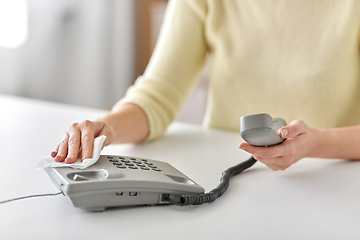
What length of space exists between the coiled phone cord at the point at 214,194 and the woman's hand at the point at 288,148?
52 millimetres

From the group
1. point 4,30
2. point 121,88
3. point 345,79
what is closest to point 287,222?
point 345,79

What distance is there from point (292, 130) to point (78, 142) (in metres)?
0.33

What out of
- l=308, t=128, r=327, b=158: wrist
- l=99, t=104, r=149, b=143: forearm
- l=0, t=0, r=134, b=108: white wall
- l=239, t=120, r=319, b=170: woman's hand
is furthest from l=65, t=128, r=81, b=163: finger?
l=0, t=0, r=134, b=108: white wall

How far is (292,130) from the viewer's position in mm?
562

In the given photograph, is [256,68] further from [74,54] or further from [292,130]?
[74,54]

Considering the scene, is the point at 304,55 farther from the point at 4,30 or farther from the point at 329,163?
the point at 4,30

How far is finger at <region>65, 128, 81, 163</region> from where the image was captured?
53cm

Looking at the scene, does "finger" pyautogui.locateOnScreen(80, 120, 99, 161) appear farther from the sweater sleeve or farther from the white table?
the sweater sleeve

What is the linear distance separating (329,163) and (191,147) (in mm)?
273

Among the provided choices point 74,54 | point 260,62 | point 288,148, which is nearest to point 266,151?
point 288,148

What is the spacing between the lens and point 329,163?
26.9 inches

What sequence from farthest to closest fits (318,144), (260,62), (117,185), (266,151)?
(260,62) → (318,144) → (266,151) → (117,185)

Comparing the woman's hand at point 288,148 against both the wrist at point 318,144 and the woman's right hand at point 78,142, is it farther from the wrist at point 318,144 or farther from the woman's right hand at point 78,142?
the woman's right hand at point 78,142

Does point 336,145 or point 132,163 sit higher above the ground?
point 336,145
